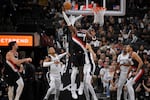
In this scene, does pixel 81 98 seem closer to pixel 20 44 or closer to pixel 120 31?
pixel 20 44

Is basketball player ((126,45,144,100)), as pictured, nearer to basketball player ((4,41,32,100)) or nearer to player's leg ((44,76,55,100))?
player's leg ((44,76,55,100))

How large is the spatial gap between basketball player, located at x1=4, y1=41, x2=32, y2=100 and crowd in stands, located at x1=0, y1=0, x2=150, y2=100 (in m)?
3.29

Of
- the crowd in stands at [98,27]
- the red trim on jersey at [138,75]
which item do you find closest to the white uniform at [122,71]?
the red trim on jersey at [138,75]

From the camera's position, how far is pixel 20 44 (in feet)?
56.3

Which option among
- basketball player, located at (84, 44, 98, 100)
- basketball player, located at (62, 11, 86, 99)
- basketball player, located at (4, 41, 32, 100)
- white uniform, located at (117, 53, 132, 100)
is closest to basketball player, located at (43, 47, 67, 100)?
basketball player, located at (62, 11, 86, 99)

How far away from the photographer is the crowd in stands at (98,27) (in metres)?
17.1

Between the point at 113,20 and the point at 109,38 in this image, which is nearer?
the point at 109,38

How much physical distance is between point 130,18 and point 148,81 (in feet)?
25.9

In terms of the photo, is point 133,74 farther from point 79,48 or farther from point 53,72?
point 53,72

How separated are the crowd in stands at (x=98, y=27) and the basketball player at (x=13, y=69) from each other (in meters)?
3.29

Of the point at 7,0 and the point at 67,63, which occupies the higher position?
the point at 7,0

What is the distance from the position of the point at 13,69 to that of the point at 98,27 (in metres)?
7.62

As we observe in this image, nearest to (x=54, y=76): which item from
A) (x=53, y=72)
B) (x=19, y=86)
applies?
(x=53, y=72)

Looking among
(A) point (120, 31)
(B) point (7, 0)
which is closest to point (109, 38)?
(A) point (120, 31)
